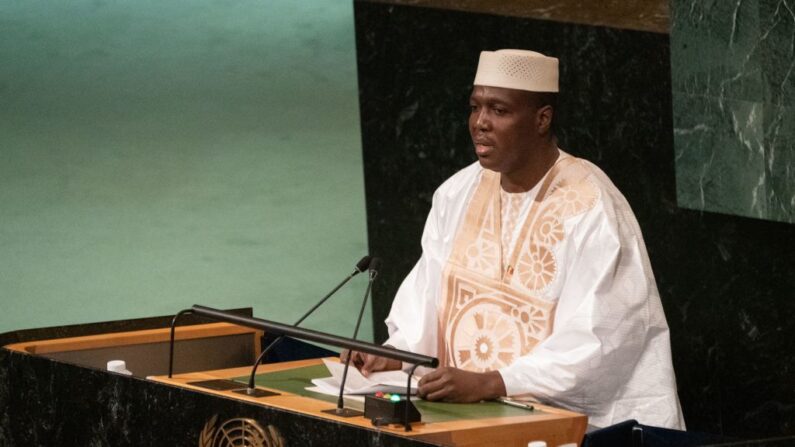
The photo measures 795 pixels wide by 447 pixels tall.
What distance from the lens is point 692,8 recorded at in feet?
21.4

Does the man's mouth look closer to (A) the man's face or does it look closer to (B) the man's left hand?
(A) the man's face

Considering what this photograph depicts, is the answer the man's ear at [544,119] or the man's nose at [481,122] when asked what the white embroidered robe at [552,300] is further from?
the man's nose at [481,122]

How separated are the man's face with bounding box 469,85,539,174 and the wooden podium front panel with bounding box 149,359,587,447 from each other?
995mm

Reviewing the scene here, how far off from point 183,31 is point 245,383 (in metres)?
4.85

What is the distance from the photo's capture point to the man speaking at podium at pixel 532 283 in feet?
14.9

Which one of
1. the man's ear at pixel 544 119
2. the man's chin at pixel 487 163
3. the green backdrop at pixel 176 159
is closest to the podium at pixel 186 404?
the man's chin at pixel 487 163

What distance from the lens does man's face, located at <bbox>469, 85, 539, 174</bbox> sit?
4898 millimetres

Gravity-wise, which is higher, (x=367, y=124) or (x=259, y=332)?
(x=367, y=124)

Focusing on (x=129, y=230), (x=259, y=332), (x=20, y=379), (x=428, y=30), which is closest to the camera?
(x=20, y=379)

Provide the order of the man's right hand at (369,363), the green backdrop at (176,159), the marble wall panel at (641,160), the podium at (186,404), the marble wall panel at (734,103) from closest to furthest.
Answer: the podium at (186,404) → the man's right hand at (369,363) → the marble wall panel at (734,103) → the marble wall panel at (641,160) → the green backdrop at (176,159)

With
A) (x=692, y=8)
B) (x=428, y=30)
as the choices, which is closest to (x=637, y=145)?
(x=692, y=8)

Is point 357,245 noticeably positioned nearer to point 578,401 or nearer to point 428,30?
point 428,30

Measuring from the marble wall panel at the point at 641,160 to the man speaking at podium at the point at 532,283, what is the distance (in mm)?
1624

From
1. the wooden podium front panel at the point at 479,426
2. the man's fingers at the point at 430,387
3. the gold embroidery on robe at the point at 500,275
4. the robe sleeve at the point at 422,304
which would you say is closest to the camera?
the wooden podium front panel at the point at 479,426
